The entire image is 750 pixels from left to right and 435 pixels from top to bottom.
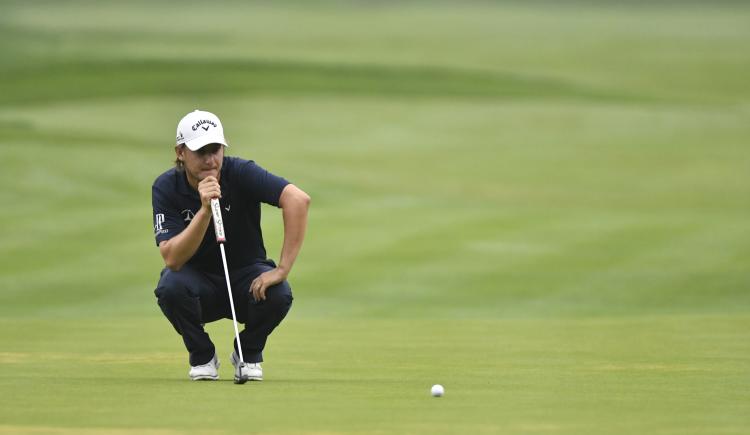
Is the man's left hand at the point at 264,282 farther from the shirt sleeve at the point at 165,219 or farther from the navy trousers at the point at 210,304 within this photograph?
the shirt sleeve at the point at 165,219

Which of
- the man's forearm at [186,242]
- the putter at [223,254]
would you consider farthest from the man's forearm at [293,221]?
the man's forearm at [186,242]

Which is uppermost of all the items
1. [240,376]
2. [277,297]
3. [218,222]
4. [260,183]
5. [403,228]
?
[403,228]

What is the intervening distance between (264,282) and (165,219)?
0.64 m

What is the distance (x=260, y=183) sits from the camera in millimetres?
8148

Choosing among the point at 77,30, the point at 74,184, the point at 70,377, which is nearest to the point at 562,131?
the point at 74,184

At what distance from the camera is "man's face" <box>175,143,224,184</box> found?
26.2 feet

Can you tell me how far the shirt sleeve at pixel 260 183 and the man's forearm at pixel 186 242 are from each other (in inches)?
13.5

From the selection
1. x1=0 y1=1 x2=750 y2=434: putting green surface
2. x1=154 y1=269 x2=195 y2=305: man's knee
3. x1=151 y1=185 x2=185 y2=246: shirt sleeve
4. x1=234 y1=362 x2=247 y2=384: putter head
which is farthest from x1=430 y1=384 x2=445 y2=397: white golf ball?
x1=151 y1=185 x2=185 y2=246: shirt sleeve

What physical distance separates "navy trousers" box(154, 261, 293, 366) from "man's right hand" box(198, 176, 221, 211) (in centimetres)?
58

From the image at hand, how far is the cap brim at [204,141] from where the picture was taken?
787cm

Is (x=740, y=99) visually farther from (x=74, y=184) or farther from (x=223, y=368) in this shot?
(x=223, y=368)

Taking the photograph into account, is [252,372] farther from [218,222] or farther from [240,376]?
[218,222]

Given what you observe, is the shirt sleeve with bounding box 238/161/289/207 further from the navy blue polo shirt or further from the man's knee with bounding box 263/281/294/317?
the man's knee with bounding box 263/281/294/317

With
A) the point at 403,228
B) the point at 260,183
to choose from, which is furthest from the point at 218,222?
the point at 403,228
